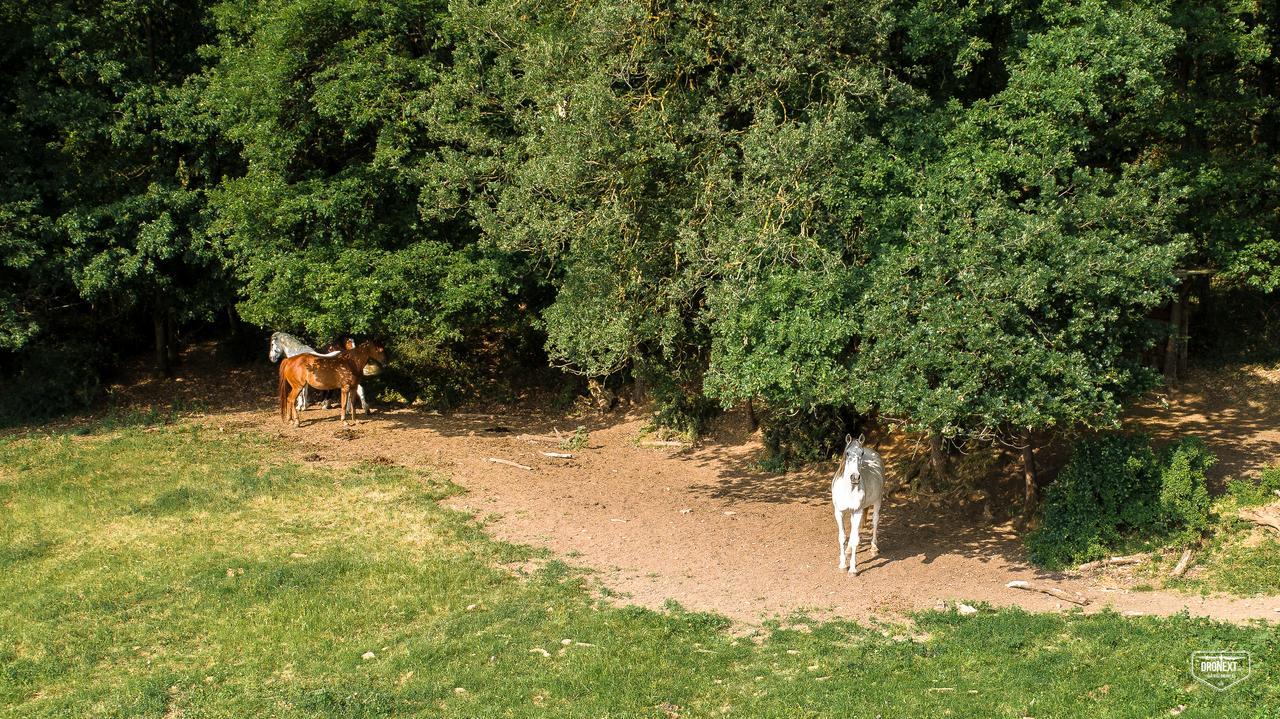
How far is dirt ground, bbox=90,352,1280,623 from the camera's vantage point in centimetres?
1253

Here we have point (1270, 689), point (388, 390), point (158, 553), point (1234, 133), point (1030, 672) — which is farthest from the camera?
point (388, 390)

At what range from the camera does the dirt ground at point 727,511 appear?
1253 cm

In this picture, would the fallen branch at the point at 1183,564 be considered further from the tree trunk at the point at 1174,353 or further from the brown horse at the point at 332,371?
the brown horse at the point at 332,371

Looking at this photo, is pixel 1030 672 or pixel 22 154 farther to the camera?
pixel 22 154

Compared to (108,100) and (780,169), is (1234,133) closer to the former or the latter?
(780,169)

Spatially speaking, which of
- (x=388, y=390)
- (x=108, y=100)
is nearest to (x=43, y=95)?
(x=108, y=100)

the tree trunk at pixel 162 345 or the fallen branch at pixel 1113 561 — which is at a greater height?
the tree trunk at pixel 162 345

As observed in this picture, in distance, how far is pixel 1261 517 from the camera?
42.8 ft

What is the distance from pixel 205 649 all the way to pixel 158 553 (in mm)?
3407

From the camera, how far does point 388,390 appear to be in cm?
2322

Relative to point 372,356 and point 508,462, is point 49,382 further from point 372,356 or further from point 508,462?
point 508,462

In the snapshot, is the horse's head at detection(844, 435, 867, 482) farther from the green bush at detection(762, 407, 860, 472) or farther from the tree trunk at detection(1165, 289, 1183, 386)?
the tree trunk at detection(1165, 289, 1183, 386)

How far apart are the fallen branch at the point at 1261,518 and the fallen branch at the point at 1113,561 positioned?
1387mm

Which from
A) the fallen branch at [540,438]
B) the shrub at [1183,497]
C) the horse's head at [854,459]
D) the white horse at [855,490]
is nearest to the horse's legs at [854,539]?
the white horse at [855,490]
